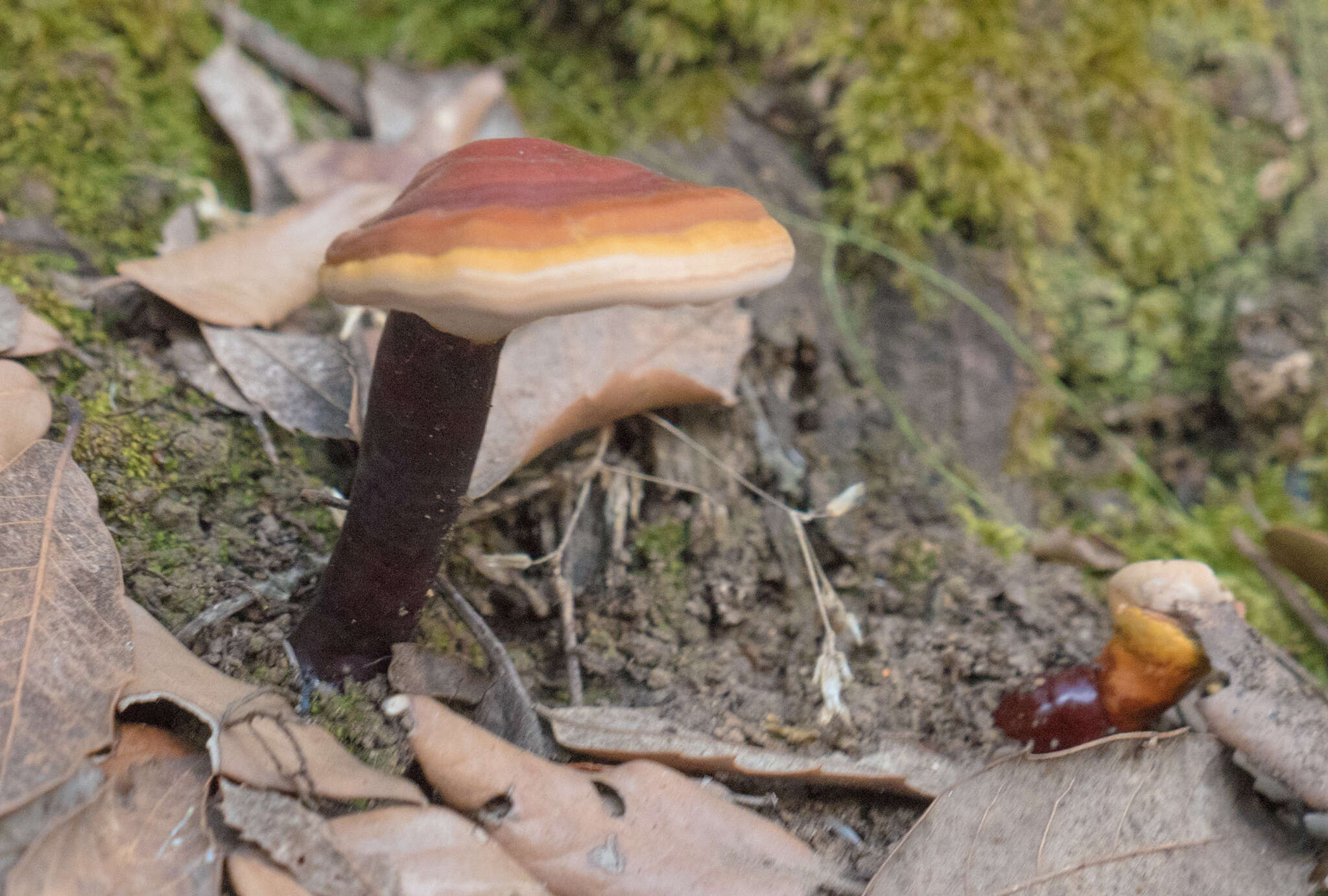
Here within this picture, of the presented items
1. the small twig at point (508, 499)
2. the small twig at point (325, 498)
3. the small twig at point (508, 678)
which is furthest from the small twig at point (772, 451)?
the small twig at point (325, 498)

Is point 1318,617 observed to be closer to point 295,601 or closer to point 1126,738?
point 1126,738

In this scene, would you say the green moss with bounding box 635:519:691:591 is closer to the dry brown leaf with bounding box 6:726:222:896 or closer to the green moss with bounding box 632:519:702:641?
the green moss with bounding box 632:519:702:641

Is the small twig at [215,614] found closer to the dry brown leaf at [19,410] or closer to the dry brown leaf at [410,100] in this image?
the dry brown leaf at [19,410]

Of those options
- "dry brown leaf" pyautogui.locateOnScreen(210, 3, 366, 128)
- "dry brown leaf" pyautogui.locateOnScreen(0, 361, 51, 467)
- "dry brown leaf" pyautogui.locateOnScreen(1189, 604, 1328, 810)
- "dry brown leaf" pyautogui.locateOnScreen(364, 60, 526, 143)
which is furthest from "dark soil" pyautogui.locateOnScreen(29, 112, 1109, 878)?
"dry brown leaf" pyautogui.locateOnScreen(210, 3, 366, 128)

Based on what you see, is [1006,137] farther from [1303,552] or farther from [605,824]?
[605,824]

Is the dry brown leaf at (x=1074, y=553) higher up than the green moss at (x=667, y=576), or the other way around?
the dry brown leaf at (x=1074, y=553)

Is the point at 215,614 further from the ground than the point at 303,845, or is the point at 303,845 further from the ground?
the point at 303,845

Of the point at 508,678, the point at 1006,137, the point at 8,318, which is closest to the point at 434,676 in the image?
the point at 508,678
